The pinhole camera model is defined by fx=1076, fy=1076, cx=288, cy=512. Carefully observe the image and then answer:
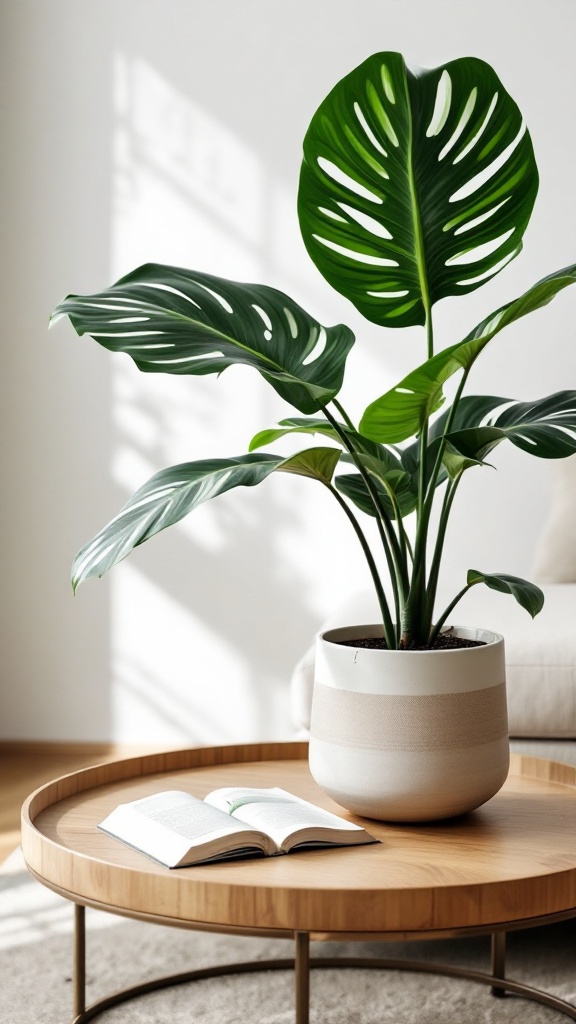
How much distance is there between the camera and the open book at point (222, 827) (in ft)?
3.30

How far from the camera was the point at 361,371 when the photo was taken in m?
2.75

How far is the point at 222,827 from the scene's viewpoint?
104 centimetres

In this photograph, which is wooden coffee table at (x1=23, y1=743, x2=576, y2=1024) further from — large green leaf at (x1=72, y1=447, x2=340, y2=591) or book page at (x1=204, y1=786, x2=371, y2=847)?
large green leaf at (x1=72, y1=447, x2=340, y2=591)

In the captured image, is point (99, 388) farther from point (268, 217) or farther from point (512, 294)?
point (512, 294)

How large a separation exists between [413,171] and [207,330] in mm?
270

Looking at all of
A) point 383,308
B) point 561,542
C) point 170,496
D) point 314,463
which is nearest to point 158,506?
point 170,496

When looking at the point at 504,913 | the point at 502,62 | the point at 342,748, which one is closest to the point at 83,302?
the point at 342,748

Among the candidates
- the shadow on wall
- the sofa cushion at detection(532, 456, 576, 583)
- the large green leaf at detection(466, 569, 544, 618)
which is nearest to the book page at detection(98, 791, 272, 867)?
the large green leaf at detection(466, 569, 544, 618)

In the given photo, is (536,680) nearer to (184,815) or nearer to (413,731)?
(413,731)

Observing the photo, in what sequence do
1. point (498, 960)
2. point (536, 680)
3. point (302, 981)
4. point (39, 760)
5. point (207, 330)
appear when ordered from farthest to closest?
point (39, 760) → point (536, 680) → point (498, 960) → point (207, 330) → point (302, 981)

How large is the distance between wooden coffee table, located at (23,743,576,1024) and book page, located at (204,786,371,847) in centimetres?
2

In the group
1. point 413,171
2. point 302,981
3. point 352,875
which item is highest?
point 413,171

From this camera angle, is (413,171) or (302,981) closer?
(302,981)

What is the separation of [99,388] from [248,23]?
1010 millimetres
